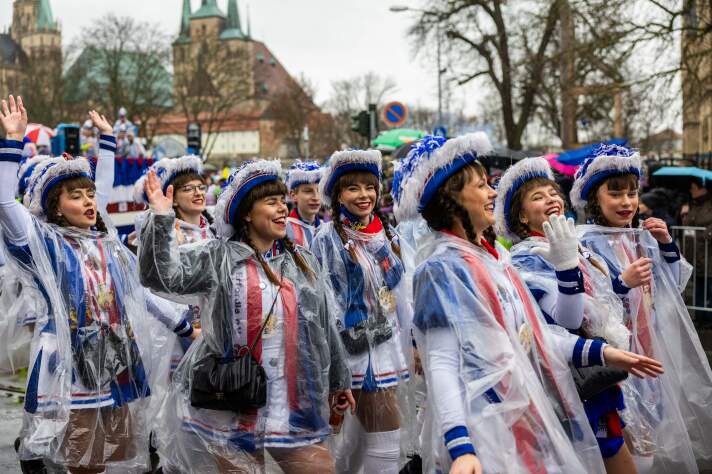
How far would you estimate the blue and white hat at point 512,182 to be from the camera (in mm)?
4078

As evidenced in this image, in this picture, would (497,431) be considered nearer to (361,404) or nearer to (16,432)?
(361,404)

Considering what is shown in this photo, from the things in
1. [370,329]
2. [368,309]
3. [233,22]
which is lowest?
[370,329]

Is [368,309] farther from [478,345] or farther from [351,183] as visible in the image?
[478,345]

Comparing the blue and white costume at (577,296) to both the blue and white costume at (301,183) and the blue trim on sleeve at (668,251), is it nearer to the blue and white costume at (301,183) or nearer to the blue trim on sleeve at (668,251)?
the blue trim on sleeve at (668,251)

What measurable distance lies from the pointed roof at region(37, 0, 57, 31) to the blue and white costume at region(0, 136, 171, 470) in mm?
80420

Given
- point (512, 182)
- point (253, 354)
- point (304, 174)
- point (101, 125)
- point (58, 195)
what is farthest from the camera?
point (304, 174)

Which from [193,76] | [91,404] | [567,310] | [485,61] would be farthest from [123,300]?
[193,76]

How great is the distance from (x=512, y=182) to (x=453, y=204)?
1.10 meters

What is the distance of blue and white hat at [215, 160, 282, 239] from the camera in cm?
387

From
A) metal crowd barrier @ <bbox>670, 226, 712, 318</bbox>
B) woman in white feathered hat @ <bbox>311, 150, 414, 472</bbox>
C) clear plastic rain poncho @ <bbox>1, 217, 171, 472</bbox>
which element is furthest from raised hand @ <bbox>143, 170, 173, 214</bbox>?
metal crowd barrier @ <bbox>670, 226, 712, 318</bbox>

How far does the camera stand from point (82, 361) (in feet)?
15.1

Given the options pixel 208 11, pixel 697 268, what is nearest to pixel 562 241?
pixel 697 268

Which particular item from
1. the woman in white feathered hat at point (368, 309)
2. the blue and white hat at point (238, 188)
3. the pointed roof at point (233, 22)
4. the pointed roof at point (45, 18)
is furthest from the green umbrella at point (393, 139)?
the pointed roof at point (233, 22)

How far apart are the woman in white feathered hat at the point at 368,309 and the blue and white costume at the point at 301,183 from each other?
2.98 feet
